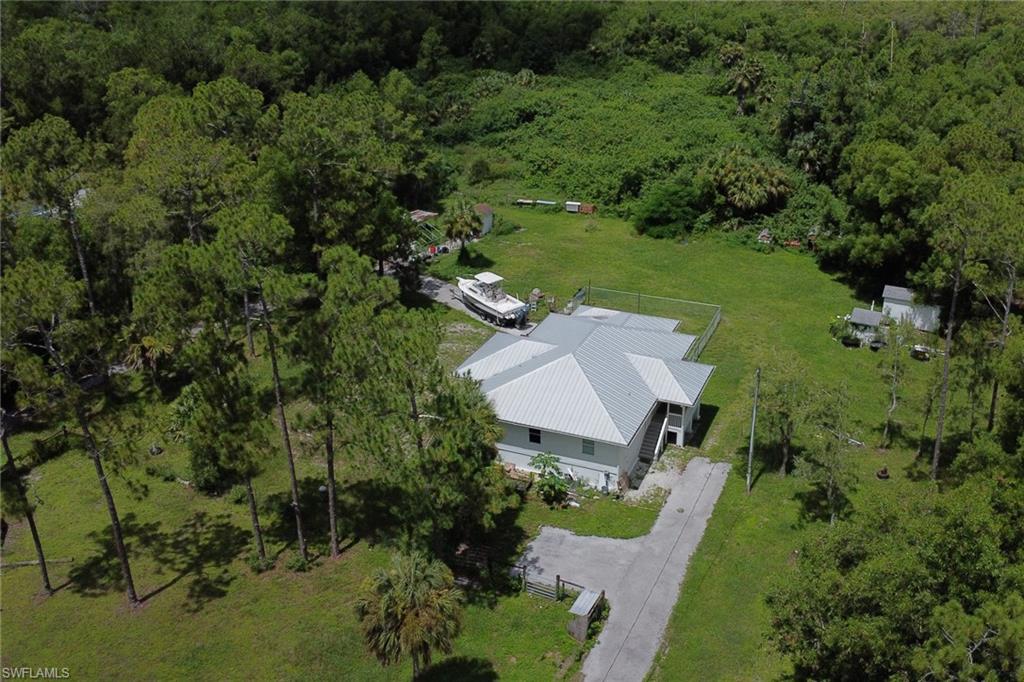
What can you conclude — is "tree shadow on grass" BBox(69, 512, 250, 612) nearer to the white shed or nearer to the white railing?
the white railing

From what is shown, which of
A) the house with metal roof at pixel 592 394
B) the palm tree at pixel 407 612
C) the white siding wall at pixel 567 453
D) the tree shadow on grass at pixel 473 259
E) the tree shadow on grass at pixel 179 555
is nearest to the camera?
the palm tree at pixel 407 612

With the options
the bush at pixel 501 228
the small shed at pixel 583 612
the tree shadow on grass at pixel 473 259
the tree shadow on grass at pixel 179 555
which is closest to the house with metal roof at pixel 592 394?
the small shed at pixel 583 612

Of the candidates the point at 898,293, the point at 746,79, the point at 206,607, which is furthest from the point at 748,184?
the point at 206,607

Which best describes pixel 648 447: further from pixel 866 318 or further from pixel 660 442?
pixel 866 318

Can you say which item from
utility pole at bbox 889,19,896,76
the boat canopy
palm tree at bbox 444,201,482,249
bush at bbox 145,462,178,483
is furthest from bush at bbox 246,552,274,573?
utility pole at bbox 889,19,896,76

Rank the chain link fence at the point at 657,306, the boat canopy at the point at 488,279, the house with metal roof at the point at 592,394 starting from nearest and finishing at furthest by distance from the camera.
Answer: the house with metal roof at the point at 592,394 < the chain link fence at the point at 657,306 < the boat canopy at the point at 488,279

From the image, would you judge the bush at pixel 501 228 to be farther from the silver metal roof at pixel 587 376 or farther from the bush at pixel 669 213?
the silver metal roof at pixel 587 376

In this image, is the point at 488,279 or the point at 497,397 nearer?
the point at 497,397
